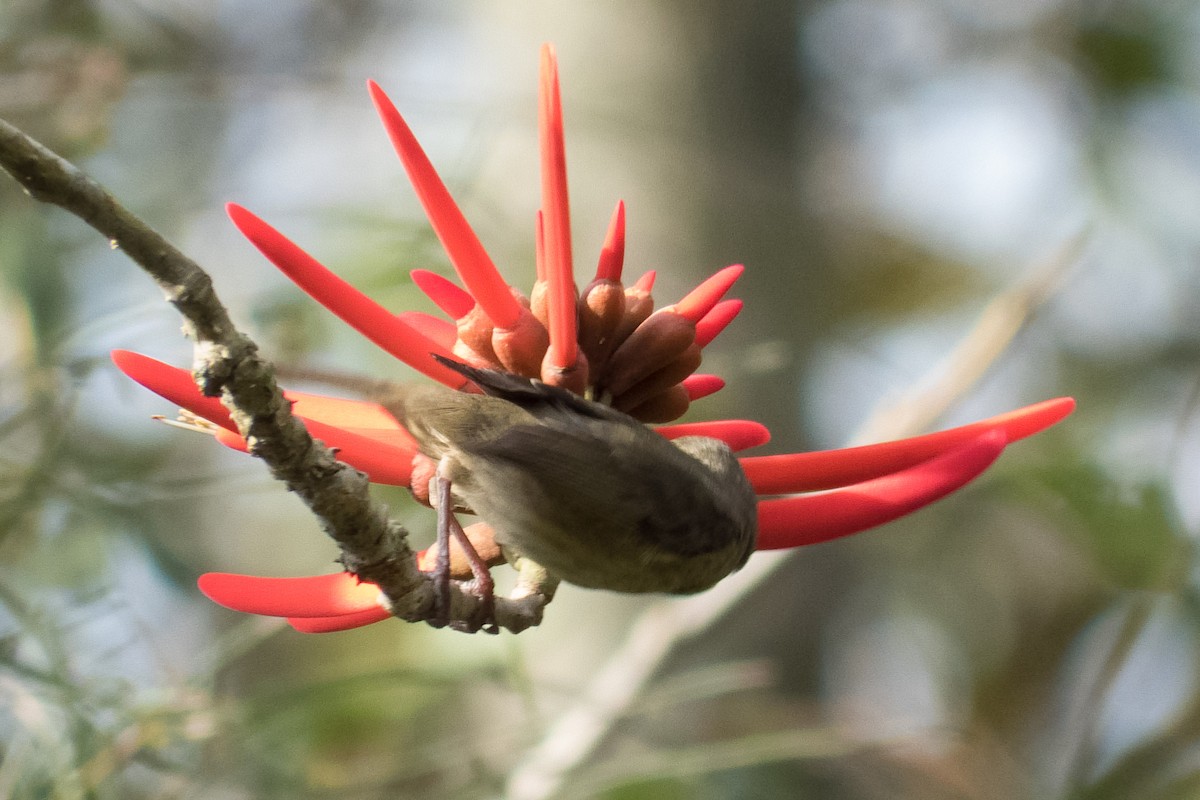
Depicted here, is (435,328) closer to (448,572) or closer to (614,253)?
Answer: (614,253)

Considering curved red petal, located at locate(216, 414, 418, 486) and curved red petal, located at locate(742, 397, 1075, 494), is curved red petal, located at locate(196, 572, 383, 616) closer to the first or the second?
curved red petal, located at locate(216, 414, 418, 486)

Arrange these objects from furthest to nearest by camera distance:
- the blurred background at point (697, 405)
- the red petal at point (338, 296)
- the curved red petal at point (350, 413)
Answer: the blurred background at point (697, 405) < the curved red petal at point (350, 413) < the red petal at point (338, 296)

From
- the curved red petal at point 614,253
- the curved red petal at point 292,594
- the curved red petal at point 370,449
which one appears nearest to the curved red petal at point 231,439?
the curved red petal at point 370,449

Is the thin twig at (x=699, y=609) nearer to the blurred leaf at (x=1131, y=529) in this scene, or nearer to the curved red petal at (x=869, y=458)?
the blurred leaf at (x=1131, y=529)

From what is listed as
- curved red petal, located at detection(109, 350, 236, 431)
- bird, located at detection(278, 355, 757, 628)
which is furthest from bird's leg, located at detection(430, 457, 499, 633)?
curved red petal, located at detection(109, 350, 236, 431)

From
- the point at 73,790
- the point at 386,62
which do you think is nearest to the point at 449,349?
the point at 73,790

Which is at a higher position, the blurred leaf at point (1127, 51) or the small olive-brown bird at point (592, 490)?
the blurred leaf at point (1127, 51)

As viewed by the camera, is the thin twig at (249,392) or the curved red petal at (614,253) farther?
the curved red petal at (614,253)

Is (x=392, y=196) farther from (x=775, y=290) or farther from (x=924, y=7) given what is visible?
(x=924, y=7)
